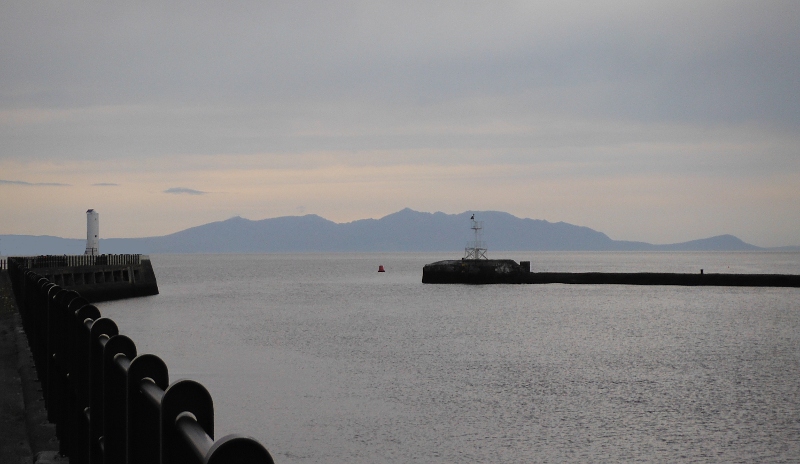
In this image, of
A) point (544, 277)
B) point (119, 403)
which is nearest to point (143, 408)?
point (119, 403)

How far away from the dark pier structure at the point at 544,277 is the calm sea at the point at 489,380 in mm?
24038

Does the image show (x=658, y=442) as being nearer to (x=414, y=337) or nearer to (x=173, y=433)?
(x=173, y=433)

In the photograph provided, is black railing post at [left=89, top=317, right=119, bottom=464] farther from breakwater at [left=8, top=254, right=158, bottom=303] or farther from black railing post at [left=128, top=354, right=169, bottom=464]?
breakwater at [left=8, top=254, right=158, bottom=303]

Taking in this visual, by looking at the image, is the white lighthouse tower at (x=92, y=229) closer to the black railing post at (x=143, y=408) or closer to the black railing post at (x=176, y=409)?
the black railing post at (x=143, y=408)

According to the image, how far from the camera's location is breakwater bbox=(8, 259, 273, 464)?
6.43 feet

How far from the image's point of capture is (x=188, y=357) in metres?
36.7

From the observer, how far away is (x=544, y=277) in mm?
98625

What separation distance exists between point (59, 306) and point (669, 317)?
2521 inches

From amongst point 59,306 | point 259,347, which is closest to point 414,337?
point 259,347

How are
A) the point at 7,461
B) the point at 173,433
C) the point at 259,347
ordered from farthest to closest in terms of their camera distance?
the point at 259,347 → the point at 7,461 → the point at 173,433

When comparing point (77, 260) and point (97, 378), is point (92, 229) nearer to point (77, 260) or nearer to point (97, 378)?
point (77, 260)

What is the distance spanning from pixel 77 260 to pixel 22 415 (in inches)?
2257

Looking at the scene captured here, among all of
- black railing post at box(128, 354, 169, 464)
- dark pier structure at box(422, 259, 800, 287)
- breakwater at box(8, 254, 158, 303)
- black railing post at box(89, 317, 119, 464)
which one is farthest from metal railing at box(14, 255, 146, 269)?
black railing post at box(128, 354, 169, 464)

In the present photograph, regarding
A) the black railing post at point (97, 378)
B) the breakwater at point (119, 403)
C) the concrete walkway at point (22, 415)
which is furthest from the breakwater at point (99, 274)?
the black railing post at point (97, 378)
